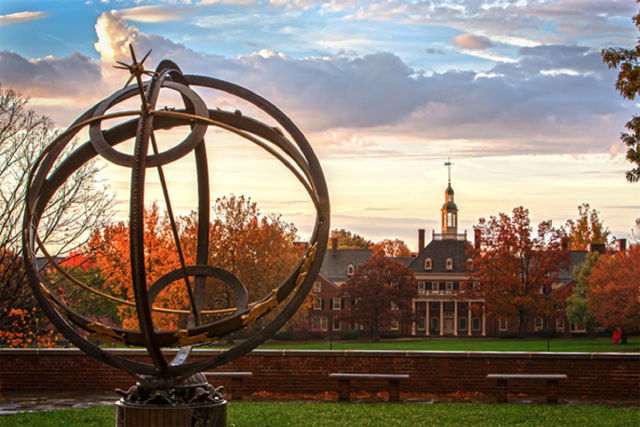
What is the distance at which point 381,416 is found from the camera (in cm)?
1136

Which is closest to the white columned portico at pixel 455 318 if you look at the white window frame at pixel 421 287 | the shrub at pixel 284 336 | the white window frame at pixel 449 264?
the white window frame at pixel 421 287

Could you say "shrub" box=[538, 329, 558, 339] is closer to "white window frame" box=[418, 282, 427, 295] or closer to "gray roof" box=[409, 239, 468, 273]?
"gray roof" box=[409, 239, 468, 273]

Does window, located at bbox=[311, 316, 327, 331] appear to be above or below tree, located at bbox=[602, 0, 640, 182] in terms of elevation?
below

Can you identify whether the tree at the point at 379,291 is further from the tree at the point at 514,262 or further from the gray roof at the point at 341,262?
the gray roof at the point at 341,262

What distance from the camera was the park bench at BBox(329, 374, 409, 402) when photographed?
528 inches

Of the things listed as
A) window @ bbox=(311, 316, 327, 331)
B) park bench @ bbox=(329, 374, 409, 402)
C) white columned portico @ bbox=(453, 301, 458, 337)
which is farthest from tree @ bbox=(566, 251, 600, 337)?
park bench @ bbox=(329, 374, 409, 402)

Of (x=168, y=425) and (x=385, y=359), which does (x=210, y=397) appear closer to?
(x=168, y=425)

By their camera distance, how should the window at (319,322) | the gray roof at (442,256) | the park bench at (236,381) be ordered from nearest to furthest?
the park bench at (236,381) → the window at (319,322) → the gray roof at (442,256)

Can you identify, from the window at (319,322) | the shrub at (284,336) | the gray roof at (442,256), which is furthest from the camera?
the gray roof at (442,256)

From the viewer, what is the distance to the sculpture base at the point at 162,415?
Result: 7.02 m

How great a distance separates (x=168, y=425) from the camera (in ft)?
23.1

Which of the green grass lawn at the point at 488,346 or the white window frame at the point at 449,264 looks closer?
the green grass lawn at the point at 488,346

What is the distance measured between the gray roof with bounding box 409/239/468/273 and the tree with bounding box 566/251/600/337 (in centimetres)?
1687

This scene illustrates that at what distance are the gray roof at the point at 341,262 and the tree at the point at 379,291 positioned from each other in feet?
49.5
